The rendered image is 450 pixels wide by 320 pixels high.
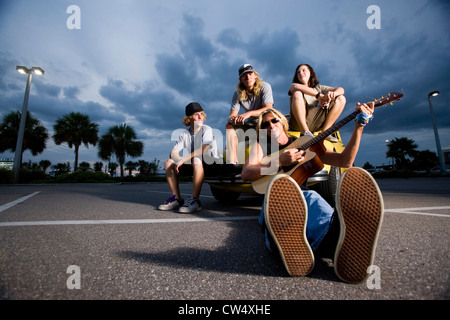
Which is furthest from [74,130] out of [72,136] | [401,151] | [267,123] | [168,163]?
[401,151]

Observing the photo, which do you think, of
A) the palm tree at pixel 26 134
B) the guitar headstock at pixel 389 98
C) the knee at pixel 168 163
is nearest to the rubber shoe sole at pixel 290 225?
the guitar headstock at pixel 389 98

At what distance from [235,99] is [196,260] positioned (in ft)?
8.24

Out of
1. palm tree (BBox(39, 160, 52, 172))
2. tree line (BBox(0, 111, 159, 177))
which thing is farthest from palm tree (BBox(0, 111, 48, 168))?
palm tree (BBox(39, 160, 52, 172))

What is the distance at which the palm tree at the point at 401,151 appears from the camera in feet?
133

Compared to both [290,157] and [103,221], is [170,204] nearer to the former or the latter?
[103,221]

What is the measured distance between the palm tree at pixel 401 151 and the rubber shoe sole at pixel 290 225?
51.9 metres

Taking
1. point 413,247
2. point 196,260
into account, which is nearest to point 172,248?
point 196,260

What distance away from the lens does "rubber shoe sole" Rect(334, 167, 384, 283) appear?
2.95 feet

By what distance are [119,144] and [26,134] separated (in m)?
11.0

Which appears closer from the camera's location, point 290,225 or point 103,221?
point 290,225

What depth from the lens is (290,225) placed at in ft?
3.23

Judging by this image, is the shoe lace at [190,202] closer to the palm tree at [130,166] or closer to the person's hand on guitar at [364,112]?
the person's hand on guitar at [364,112]

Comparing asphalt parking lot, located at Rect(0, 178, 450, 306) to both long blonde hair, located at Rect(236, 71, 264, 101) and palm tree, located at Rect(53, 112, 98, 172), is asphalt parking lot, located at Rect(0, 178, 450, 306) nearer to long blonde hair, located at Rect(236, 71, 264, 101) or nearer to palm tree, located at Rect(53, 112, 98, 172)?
long blonde hair, located at Rect(236, 71, 264, 101)
